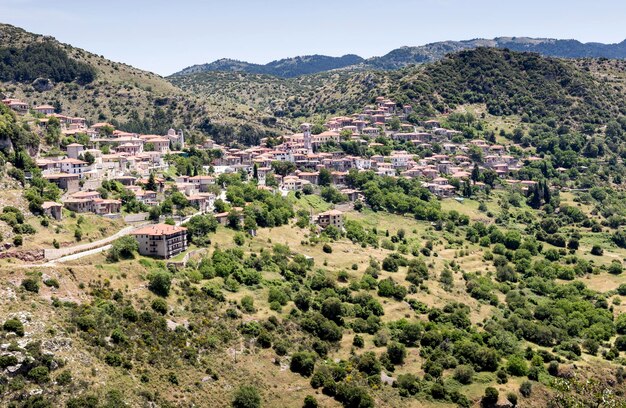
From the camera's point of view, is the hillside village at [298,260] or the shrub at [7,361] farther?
the hillside village at [298,260]

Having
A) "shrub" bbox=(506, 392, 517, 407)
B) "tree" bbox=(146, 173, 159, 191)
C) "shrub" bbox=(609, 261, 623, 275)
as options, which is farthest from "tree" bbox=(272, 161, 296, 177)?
"shrub" bbox=(506, 392, 517, 407)

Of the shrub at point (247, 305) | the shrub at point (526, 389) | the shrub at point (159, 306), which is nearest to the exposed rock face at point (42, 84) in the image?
the shrub at point (247, 305)

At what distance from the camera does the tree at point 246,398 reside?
57.0 meters

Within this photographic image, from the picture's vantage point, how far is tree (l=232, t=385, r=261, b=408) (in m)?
57.0

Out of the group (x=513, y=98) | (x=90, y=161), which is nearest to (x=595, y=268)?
(x=90, y=161)

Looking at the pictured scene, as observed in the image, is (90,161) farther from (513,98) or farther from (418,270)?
(513,98)

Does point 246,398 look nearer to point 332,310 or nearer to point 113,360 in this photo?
point 113,360

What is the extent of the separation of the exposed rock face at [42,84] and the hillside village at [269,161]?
1186 inches

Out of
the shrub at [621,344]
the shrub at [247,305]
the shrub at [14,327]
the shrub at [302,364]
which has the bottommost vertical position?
the shrub at [621,344]

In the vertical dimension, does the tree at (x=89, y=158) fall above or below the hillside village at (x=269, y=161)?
above

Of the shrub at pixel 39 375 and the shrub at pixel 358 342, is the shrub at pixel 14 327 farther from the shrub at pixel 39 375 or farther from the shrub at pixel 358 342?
the shrub at pixel 358 342

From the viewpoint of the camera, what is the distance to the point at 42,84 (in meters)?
162

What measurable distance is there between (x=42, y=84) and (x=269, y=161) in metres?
69.6

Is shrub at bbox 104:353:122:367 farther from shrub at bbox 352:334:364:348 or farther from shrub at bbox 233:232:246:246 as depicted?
shrub at bbox 233:232:246:246
